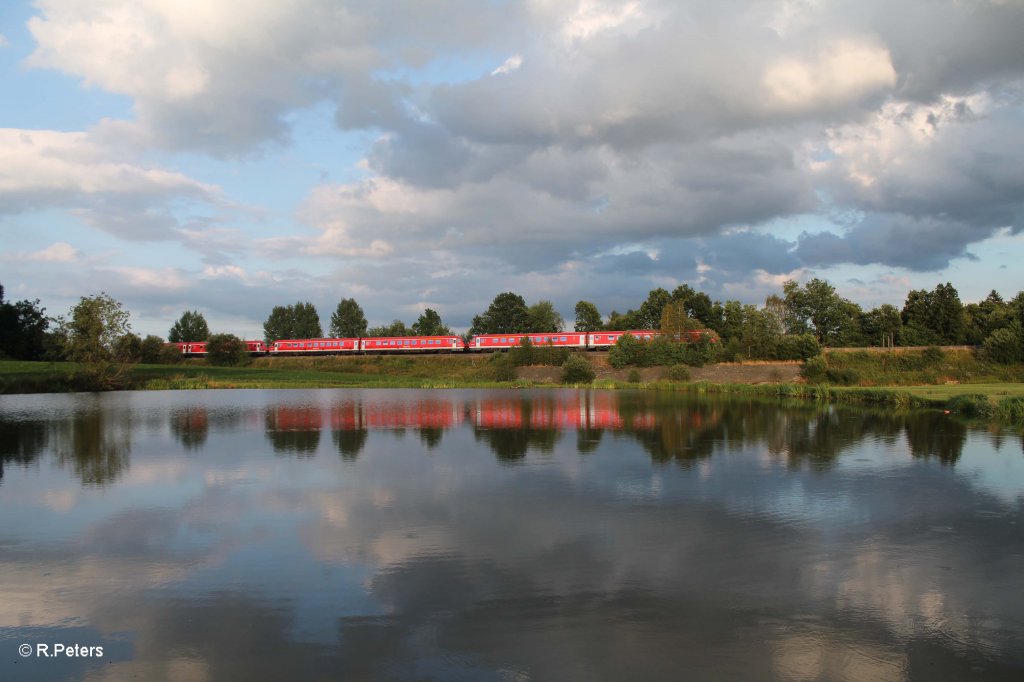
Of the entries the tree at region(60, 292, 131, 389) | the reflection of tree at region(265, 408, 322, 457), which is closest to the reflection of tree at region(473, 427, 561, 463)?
the reflection of tree at region(265, 408, 322, 457)

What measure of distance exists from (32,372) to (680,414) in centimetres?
5287

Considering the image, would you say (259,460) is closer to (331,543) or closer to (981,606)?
(331,543)

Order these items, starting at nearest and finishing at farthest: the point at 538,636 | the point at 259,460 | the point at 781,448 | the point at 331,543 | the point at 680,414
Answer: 1. the point at 538,636
2. the point at 331,543
3. the point at 259,460
4. the point at 781,448
5. the point at 680,414

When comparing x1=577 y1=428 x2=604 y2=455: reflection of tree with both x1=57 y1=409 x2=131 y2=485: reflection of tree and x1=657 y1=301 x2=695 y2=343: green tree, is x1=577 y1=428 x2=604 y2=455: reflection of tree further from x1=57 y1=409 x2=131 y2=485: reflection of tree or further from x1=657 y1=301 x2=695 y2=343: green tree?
x1=657 y1=301 x2=695 y2=343: green tree

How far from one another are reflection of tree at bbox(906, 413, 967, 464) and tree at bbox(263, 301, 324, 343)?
120 m

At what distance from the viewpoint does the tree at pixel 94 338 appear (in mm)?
49656

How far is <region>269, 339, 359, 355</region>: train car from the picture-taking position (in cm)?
9050

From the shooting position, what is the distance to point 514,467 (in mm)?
17125

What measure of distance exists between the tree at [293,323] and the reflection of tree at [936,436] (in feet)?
392

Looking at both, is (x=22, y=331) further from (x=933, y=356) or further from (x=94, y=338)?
(x=933, y=356)

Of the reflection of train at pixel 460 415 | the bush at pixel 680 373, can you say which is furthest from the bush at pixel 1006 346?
the reflection of train at pixel 460 415

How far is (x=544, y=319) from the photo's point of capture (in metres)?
120

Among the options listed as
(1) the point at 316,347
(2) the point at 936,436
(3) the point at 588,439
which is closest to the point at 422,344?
(1) the point at 316,347

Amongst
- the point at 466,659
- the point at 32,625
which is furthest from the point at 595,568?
the point at 32,625
